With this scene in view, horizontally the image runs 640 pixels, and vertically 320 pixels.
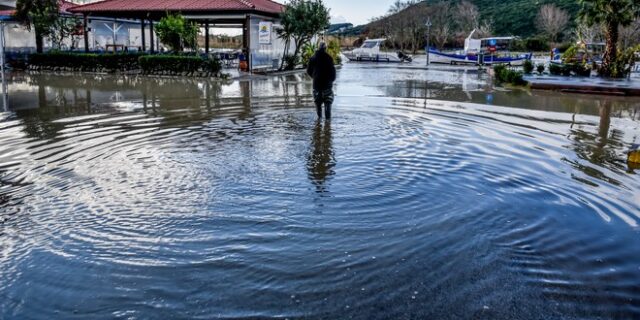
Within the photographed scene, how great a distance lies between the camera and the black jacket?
1126 centimetres

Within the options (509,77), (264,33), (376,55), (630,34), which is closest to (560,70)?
(509,77)

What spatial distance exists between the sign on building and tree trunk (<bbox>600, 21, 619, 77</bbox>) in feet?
52.4

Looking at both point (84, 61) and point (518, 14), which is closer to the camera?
point (84, 61)

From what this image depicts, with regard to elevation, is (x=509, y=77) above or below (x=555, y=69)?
below

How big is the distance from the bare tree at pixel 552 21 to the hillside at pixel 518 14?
681cm

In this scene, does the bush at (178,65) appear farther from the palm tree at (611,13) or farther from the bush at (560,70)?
the palm tree at (611,13)

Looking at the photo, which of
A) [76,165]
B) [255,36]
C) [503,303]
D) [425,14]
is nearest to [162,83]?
[255,36]

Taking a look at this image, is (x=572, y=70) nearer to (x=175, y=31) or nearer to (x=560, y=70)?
(x=560, y=70)

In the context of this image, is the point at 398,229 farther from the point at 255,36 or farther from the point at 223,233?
the point at 255,36

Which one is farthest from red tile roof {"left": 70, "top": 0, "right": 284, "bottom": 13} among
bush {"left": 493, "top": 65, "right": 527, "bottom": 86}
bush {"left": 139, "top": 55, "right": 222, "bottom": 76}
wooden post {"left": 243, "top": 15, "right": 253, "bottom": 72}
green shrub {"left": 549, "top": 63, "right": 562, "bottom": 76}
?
green shrub {"left": 549, "top": 63, "right": 562, "bottom": 76}

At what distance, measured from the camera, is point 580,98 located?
17406 millimetres

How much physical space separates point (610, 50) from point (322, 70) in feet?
61.2

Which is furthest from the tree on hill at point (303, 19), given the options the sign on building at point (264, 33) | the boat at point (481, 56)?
the boat at point (481, 56)

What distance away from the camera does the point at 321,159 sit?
319 inches
